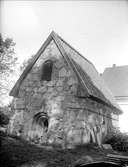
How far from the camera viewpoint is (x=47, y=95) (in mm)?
10969

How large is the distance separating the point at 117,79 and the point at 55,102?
748 inches

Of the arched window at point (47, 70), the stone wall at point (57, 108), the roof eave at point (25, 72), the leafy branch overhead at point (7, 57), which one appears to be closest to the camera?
the stone wall at point (57, 108)

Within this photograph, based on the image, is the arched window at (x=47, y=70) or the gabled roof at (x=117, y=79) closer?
the arched window at (x=47, y=70)

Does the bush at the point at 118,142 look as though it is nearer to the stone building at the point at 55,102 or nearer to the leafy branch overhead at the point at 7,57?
the stone building at the point at 55,102

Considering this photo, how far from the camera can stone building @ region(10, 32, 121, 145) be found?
10008mm

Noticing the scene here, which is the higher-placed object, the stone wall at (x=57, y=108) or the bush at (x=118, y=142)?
the stone wall at (x=57, y=108)

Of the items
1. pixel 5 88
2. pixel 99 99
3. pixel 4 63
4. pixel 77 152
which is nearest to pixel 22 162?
pixel 77 152

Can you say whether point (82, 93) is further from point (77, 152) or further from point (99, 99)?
point (77, 152)

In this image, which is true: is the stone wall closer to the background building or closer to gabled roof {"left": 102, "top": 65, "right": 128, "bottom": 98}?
the background building

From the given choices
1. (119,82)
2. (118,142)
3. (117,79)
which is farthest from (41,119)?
(117,79)

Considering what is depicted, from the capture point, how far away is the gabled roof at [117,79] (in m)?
25.2

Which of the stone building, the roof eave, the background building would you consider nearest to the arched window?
the stone building

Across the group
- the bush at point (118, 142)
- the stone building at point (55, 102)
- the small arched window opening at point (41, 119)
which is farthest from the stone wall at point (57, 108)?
the bush at point (118, 142)

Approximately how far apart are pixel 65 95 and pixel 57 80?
1.09 meters
